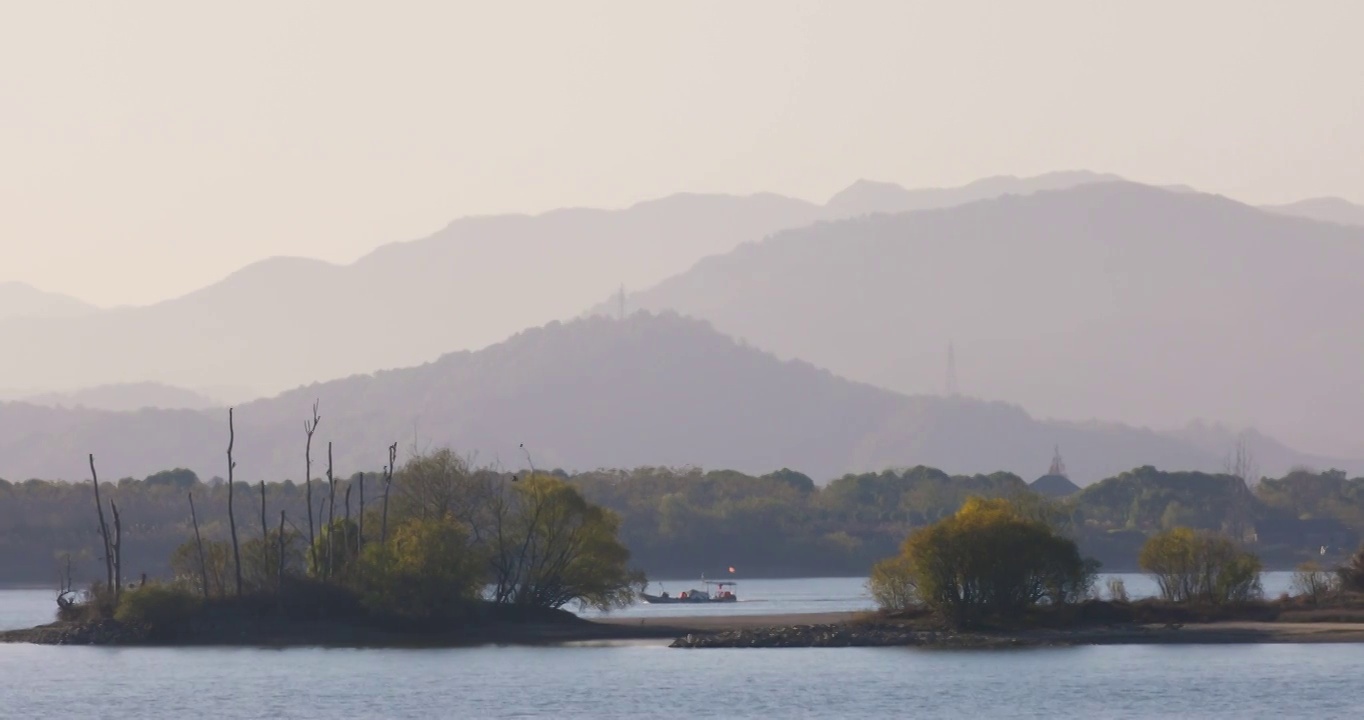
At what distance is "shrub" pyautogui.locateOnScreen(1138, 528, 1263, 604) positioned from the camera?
104 metres

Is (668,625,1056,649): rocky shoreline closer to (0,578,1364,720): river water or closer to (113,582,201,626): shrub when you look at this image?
(0,578,1364,720): river water

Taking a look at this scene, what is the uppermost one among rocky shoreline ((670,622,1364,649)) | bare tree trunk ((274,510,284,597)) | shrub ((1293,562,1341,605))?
bare tree trunk ((274,510,284,597))

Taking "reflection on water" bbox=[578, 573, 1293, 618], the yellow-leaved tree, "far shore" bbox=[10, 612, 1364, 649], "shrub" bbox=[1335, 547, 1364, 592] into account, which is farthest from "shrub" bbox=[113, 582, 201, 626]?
"shrub" bbox=[1335, 547, 1364, 592]

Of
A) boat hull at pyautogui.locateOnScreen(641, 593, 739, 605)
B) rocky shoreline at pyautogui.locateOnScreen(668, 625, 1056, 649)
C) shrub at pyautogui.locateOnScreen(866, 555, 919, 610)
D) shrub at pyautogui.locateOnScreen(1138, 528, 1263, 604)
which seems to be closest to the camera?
rocky shoreline at pyautogui.locateOnScreen(668, 625, 1056, 649)

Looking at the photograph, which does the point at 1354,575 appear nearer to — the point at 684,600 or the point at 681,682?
the point at 681,682

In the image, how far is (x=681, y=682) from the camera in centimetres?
8562

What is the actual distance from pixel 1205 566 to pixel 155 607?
50.1 m

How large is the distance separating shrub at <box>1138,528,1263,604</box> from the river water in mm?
8699

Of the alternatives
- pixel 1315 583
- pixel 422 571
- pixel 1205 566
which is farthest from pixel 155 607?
pixel 1315 583

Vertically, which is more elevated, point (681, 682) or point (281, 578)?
point (281, 578)

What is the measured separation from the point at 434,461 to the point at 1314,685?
5078 centimetres

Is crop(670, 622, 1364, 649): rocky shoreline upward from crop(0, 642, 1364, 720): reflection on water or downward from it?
upward

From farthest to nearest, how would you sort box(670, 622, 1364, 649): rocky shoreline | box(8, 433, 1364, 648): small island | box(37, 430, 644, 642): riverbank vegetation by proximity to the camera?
box(37, 430, 644, 642): riverbank vegetation < box(8, 433, 1364, 648): small island < box(670, 622, 1364, 649): rocky shoreline

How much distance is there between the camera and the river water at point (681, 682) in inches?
2972
